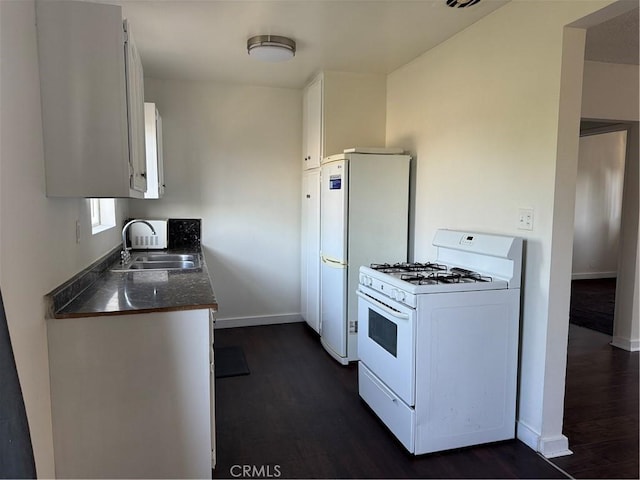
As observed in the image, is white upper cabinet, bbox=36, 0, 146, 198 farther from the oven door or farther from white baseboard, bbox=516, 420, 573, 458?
white baseboard, bbox=516, 420, 573, 458

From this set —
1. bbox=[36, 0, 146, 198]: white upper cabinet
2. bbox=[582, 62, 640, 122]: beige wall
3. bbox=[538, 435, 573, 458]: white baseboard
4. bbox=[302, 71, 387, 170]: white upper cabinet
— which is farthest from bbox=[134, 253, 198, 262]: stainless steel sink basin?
bbox=[582, 62, 640, 122]: beige wall

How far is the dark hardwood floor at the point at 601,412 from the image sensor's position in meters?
2.18

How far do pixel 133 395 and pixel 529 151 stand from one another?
7.47ft

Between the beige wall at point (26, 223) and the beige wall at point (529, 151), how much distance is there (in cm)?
229

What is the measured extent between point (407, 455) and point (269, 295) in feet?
8.26

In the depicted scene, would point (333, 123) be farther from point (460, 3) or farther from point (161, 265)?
point (161, 265)

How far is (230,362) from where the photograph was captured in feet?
11.4

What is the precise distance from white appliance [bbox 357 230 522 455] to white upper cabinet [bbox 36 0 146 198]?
152 cm

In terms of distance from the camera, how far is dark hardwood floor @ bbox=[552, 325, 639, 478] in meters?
2.18

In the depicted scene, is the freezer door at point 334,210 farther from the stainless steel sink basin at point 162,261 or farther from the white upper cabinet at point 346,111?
the stainless steel sink basin at point 162,261

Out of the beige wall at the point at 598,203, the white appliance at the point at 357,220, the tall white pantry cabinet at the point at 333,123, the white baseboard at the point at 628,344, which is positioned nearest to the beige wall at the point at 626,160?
the white baseboard at the point at 628,344

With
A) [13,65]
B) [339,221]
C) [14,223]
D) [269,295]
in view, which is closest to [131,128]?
[13,65]

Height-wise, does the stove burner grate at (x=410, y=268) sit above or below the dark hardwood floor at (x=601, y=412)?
above

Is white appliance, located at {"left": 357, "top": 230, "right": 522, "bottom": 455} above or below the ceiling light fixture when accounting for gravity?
below
